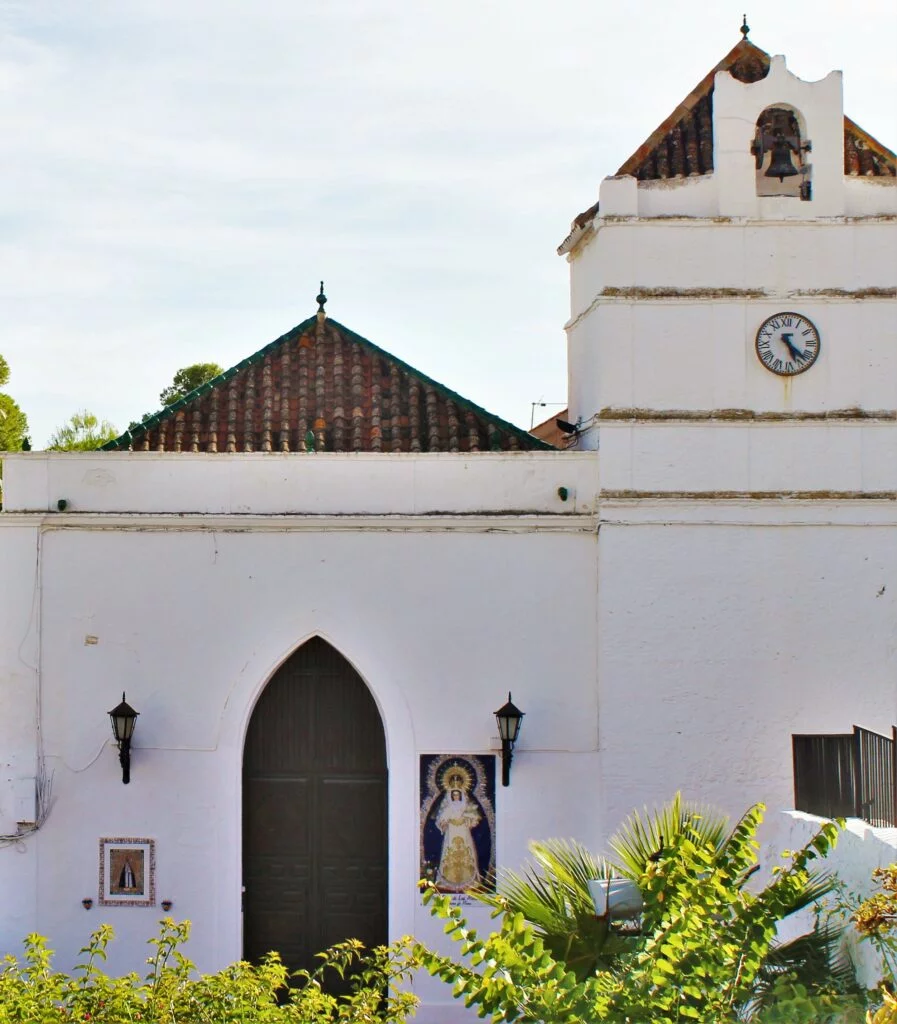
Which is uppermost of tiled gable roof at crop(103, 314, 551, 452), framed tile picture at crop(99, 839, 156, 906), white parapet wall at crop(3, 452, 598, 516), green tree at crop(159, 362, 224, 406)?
green tree at crop(159, 362, 224, 406)

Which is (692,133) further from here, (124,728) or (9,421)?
(9,421)

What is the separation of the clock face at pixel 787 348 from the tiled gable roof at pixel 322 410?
8.44ft

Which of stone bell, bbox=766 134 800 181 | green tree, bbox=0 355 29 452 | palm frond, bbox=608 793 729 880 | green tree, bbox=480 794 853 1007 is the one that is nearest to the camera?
green tree, bbox=480 794 853 1007

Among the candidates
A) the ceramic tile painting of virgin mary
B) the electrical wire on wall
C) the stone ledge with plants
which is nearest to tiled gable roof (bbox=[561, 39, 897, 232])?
the ceramic tile painting of virgin mary

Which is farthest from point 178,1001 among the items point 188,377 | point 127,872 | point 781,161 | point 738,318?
point 188,377

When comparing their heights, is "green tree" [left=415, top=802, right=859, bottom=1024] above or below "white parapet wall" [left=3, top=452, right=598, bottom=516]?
below

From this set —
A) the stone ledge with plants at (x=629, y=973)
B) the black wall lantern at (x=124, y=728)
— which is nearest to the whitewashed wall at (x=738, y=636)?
the black wall lantern at (x=124, y=728)

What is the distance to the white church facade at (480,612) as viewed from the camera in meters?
15.3

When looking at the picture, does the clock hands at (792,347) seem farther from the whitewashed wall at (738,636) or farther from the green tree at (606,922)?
the green tree at (606,922)

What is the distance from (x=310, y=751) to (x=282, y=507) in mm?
2563

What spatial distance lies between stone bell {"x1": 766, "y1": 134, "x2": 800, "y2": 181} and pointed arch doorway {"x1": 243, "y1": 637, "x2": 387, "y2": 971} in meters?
6.83

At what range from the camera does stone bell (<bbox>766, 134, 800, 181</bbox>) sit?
52.1 ft

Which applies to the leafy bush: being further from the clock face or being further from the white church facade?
the clock face

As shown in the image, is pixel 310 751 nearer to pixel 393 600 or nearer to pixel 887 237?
pixel 393 600
